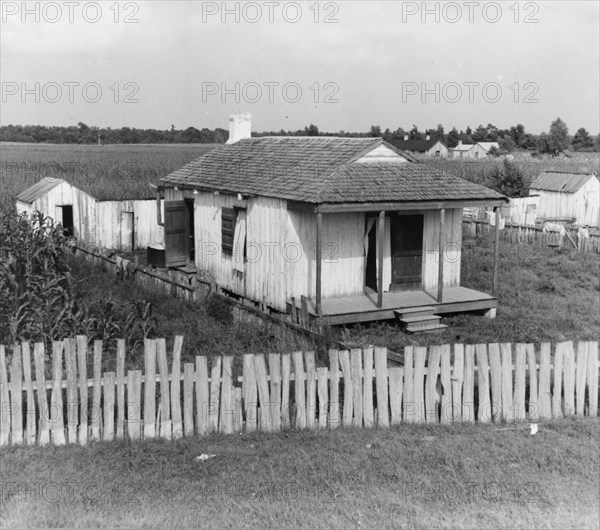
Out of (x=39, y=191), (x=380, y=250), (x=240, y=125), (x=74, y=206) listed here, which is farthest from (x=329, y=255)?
(x=39, y=191)

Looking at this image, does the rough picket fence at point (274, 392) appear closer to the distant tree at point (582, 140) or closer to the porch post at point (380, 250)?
the porch post at point (380, 250)

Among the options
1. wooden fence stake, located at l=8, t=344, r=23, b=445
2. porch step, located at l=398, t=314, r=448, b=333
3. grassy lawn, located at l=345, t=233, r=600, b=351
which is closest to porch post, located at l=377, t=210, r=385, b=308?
porch step, located at l=398, t=314, r=448, b=333

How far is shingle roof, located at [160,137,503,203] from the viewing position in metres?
15.2

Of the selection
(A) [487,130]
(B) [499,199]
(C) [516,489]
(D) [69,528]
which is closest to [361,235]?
(B) [499,199]

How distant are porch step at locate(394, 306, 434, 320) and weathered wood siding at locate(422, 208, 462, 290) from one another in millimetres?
1695

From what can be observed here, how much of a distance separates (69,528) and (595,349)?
22.2 feet

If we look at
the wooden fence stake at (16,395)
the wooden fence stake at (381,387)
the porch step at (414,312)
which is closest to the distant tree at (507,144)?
the porch step at (414,312)

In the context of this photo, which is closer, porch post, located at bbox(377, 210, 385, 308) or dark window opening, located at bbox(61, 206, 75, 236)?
porch post, located at bbox(377, 210, 385, 308)

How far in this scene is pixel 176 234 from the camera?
68.1ft

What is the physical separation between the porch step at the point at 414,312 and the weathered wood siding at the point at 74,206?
48.1ft

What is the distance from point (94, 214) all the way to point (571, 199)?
2177 cm

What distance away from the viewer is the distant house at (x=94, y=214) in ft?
85.4

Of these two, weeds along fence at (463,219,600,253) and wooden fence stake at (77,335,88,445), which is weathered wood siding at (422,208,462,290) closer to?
weeds along fence at (463,219,600,253)

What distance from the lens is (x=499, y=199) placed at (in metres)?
16.8
